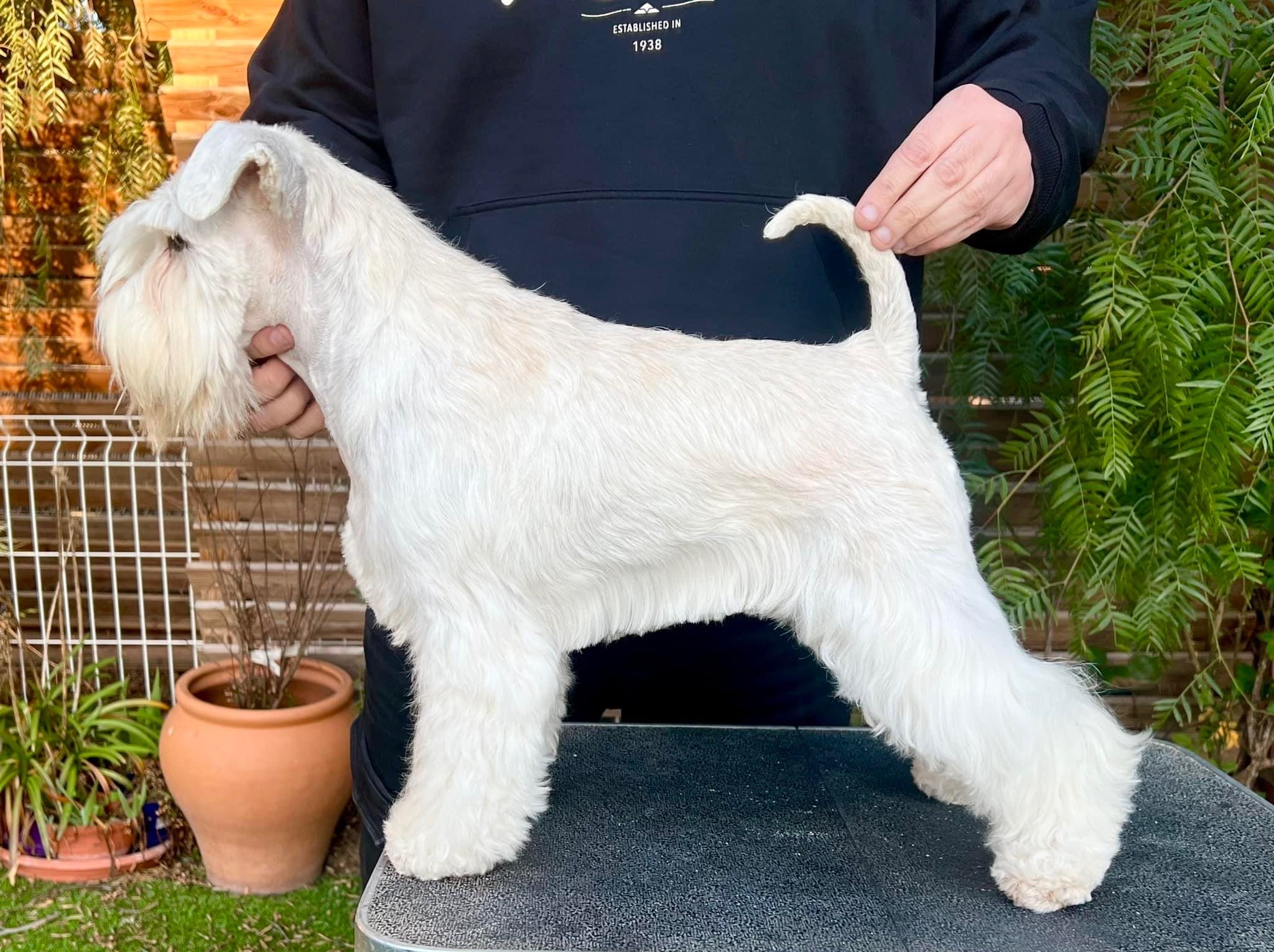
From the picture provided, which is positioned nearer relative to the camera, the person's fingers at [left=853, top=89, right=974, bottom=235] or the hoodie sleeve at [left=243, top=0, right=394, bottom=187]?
the person's fingers at [left=853, top=89, right=974, bottom=235]

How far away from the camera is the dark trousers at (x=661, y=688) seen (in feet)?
6.93

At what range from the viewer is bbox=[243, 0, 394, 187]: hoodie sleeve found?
2008mm

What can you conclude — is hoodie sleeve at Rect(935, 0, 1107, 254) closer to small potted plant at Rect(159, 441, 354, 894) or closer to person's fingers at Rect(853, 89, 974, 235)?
person's fingers at Rect(853, 89, 974, 235)

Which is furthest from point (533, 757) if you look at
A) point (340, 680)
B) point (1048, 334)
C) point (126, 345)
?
point (340, 680)

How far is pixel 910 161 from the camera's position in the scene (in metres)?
1.55

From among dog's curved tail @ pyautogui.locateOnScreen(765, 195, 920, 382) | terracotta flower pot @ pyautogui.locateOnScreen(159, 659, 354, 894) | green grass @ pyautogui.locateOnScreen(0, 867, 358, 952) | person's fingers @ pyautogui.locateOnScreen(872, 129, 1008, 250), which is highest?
person's fingers @ pyautogui.locateOnScreen(872, 129, 1008, 250)

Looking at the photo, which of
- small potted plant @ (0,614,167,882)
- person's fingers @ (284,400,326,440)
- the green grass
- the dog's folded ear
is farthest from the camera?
small potted plant @ (0,614,167,882)

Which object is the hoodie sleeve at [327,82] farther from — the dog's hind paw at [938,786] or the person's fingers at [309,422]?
the dog's hind paw at [938,786]

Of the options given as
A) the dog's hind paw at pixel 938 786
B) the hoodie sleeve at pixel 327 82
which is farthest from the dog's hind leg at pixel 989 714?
the hoodie sleeve at pixel 327 82

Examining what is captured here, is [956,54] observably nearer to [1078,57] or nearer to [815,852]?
[1078,57]

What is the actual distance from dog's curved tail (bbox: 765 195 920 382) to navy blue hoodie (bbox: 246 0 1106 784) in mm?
320

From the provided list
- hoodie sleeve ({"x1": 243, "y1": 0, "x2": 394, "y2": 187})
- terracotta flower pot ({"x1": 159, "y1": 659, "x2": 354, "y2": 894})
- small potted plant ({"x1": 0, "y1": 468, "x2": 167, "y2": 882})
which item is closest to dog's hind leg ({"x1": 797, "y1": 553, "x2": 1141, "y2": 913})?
hoodie sleeve ({"x1": 243, "y1": 0, "x2": 394, "y2": 187})

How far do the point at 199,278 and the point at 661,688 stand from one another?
1.29m

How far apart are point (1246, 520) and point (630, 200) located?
6.13ft
